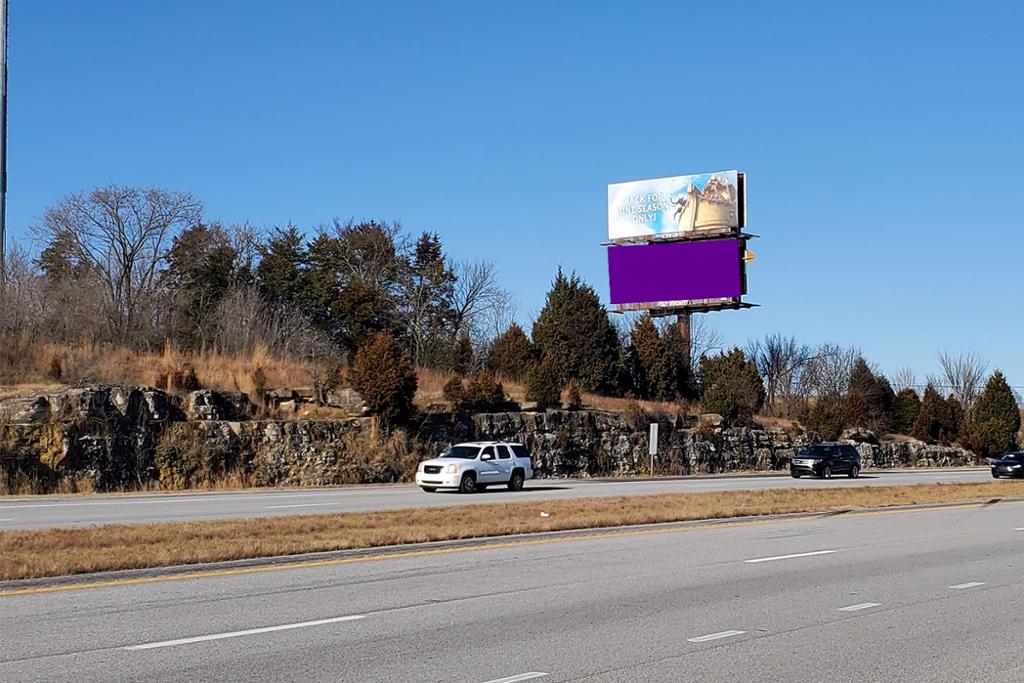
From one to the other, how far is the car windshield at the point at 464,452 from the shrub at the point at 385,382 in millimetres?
9503

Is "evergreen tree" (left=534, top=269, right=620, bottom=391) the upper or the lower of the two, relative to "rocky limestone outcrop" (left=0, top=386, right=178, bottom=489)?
upper

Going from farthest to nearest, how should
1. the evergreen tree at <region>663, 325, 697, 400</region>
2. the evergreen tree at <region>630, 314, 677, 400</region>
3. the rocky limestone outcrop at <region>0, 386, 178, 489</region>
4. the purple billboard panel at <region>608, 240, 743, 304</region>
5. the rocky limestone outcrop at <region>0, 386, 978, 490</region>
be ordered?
1. the evergreen tree at <region>663, 325, 697, 400</region>
2. the evergreen tree at <region>630, 314, 677, 400</region>
3. the purple billboard panel at <region>608, 240, 743, 304</region>
4. the rocky limestone outcrop at <region>0, 386, 978, 490</region>
5. the rocky limestone outcrop at <region>0, 386, 178, 489</region>

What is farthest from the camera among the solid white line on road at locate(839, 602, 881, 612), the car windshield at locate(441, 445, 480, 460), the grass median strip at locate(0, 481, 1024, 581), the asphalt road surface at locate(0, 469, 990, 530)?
the car windshield at locate(441, 445, 480, 460)

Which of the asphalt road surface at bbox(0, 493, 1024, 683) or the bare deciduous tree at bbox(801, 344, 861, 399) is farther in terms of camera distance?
the bare deciduous tree at bbox(801, 344, 861, 399)

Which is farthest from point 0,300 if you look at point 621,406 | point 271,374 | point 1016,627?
point 1016,627

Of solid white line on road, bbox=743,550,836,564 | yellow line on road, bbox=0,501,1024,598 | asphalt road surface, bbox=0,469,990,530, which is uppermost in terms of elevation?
asphalt road surface, bbox=0,469,990,530

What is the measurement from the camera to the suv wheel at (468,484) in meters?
33.2

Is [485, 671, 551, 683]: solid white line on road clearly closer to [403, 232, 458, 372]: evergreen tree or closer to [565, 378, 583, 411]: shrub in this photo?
[565, 378, 583, 411]: shrub

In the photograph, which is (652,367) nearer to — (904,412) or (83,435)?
(904,412)

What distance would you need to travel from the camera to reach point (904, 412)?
256 feet

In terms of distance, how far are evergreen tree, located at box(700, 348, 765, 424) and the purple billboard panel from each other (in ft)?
18.3

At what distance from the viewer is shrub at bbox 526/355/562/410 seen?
50.7m

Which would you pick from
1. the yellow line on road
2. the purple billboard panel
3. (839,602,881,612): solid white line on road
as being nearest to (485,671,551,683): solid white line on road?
(839,602,881,612): solid white line on road

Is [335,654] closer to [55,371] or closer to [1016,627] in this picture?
[1016,627]
